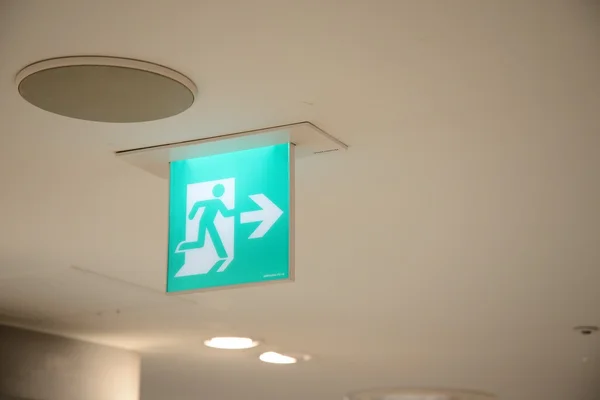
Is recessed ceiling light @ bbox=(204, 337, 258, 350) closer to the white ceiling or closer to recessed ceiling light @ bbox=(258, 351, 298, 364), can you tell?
the white ceiling

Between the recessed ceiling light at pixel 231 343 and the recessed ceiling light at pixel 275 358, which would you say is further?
the recessed ceiling light at pixel 275 358

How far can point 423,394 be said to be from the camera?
8062mm

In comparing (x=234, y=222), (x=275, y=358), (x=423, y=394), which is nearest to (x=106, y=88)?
(x=234, y=222)

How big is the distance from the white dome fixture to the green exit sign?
5.25 metres

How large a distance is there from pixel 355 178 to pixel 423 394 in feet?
16.4

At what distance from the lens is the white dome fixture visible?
799cm

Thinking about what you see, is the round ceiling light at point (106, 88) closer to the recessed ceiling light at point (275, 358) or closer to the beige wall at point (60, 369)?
the beige wall at point (60, 369)

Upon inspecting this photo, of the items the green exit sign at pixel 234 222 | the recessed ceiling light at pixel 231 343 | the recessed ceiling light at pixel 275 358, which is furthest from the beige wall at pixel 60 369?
the green exit sign at pixel 234 222

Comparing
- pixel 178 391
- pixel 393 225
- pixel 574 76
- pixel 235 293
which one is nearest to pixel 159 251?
pixel 235 293

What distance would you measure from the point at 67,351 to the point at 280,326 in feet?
4.66

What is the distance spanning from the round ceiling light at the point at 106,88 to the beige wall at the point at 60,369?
9.95 feet

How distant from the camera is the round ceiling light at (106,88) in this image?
104 inches

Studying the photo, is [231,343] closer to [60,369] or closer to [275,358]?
[275,358]

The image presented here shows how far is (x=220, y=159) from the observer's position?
125 inches
